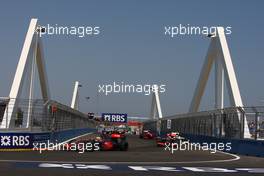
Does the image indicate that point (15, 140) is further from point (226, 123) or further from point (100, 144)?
point (226, 123)

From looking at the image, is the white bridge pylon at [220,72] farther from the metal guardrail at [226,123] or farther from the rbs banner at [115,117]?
the rbs banner at [115,117]

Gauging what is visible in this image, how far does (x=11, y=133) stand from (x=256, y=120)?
36.5 ft

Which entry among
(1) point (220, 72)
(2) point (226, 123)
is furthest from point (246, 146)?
(1) point (220, 72)

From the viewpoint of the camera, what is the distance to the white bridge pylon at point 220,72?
44688 mm

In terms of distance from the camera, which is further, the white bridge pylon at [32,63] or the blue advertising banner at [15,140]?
the white bridge pylon at [32,63]

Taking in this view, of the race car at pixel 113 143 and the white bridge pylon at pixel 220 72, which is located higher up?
the white bridge pylon at pixel 220 72

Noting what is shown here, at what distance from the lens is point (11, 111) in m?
27.6

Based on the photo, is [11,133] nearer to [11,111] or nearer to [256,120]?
[11,111]

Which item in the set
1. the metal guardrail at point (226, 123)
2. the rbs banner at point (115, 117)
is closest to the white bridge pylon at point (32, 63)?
the metal guardrail at point (226, 123)

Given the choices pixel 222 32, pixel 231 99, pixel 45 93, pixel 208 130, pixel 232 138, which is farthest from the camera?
pixel 45 93

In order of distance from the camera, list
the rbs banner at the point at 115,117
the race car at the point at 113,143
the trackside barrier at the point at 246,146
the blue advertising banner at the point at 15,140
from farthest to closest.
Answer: the rbs banner at the point at 115,117, the race car at the point at 113,143, the blue advertising banner at the point at 15,140, the trackside barrier at the point at 246,146

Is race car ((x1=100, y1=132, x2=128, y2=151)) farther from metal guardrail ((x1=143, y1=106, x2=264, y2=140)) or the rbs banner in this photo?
the rbs banner

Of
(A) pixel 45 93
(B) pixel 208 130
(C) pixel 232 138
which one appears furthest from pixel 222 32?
(C) pixel 232 138

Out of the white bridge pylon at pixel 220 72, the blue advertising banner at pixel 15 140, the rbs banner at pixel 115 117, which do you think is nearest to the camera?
the blue advertising banner at pixel 15 140
